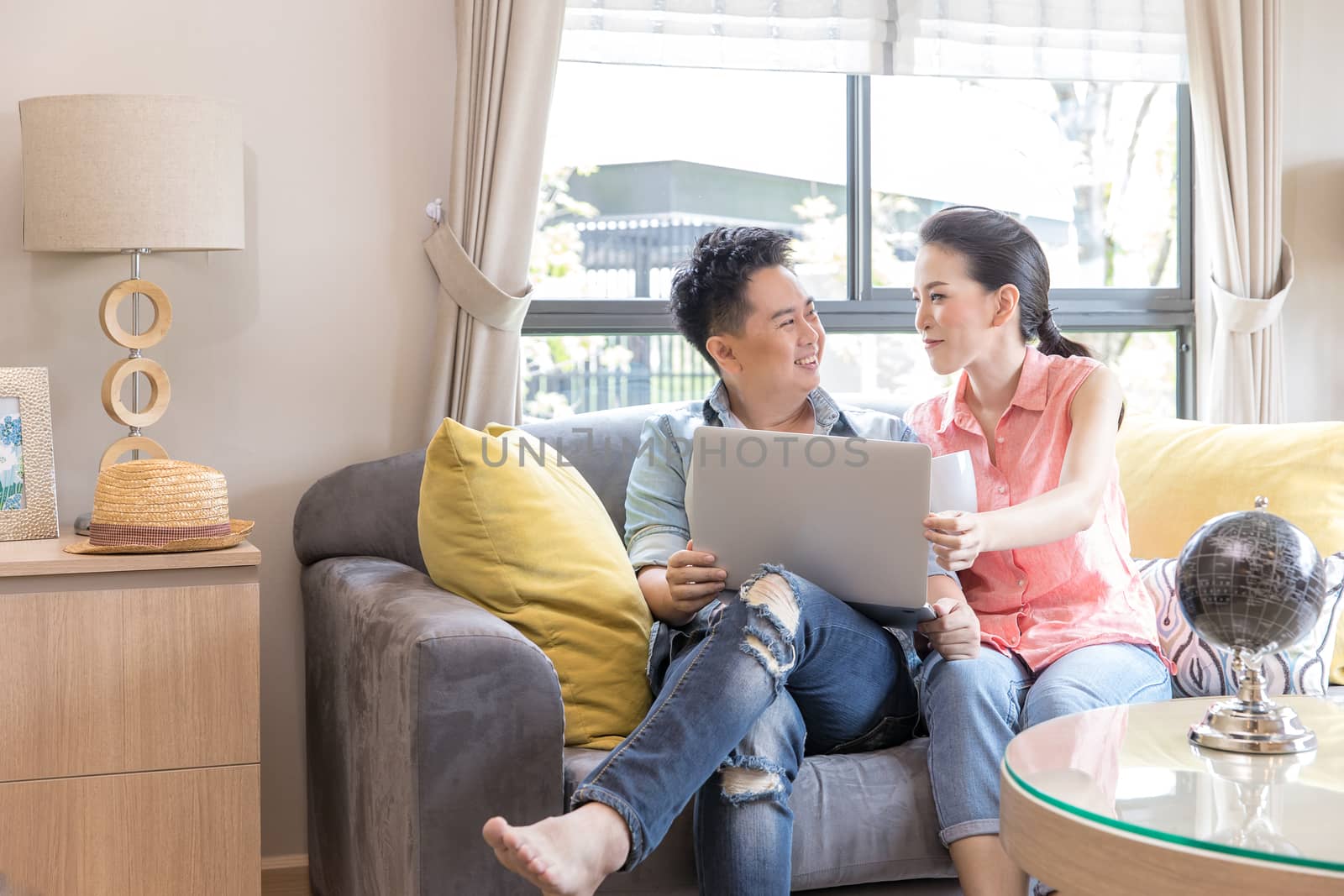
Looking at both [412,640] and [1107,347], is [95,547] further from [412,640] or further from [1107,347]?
[1107,347]

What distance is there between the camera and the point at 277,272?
2488mm

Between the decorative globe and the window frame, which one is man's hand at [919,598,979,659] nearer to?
the decorative globe

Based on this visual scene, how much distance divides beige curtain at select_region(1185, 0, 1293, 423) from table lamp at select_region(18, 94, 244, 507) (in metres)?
2.22

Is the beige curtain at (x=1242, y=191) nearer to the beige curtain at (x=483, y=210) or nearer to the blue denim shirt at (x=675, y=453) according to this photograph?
the blue denim shirt at (x=675, y=453)

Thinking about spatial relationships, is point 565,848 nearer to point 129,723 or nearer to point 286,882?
point 129,723

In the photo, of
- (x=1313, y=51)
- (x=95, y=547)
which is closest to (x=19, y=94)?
(x=95, y=547)

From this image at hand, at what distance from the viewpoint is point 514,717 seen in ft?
5.15

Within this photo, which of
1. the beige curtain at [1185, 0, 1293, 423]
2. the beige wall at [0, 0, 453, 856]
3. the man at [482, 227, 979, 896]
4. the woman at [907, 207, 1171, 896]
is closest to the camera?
the man at [482, 227, 979, 896]

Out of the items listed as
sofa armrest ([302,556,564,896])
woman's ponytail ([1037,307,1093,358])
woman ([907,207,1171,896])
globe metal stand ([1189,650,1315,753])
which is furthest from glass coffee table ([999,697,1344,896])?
woman's ponytail ([1037,307,1093,358])

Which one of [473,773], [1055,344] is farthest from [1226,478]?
[473,773]

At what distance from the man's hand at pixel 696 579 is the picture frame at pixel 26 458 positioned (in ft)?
3.75

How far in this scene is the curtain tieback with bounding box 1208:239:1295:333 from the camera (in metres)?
2.96

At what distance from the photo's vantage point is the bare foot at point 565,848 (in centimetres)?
133

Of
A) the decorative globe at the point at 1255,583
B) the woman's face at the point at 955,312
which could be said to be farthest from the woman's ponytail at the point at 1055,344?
the decorative globe at the point at 1255,583
